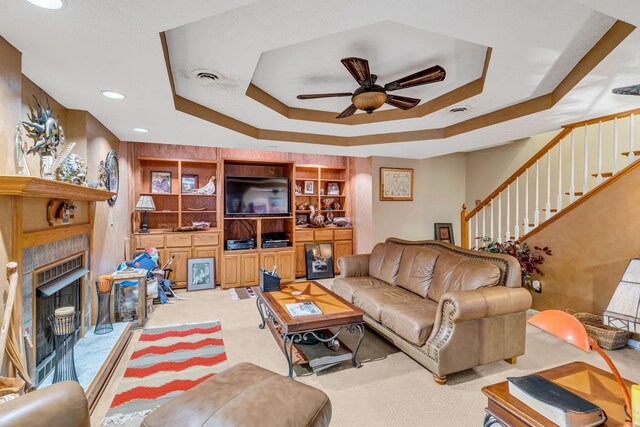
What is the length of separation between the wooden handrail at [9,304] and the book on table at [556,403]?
2641 mm

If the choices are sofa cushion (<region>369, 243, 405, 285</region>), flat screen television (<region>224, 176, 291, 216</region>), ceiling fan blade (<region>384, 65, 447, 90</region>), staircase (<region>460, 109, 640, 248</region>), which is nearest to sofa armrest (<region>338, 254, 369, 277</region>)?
sofa cushion (<region>369, 243, 405, 285</region>)

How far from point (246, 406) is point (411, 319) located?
1.63 meters

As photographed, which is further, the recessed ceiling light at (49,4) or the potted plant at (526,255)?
the potted plant at (526,255)

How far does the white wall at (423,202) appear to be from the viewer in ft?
19.4

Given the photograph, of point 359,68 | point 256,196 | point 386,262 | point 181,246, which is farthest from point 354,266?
point 181,246

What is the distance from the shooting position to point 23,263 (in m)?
2.04

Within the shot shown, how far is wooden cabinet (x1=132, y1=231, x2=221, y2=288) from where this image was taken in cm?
478

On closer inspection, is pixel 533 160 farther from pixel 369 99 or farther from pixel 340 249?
pixel 340 249

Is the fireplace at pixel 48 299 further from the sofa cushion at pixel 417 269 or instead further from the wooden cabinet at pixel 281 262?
the sofa cushion at pixel 417 269

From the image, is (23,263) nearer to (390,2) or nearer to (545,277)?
(390,2)

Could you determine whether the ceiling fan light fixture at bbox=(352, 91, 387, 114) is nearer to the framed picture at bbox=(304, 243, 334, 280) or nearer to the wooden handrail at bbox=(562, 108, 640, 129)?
the wooden handrail at bbox=(562, 108, 640, 129)

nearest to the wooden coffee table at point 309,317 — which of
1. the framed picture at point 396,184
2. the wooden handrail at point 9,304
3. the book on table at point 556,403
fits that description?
the book on table at point 556,403

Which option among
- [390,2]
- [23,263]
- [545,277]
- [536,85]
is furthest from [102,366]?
[545,277]

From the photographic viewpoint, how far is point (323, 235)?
5902 millimetres
